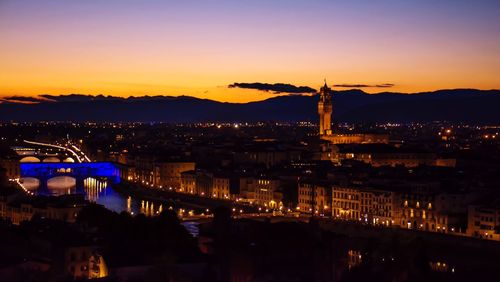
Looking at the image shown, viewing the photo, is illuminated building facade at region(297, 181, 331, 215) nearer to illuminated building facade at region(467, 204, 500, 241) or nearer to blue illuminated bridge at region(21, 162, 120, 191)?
illuminated building facade at region(467, 204, 500, 241)

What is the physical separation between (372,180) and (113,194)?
11.4 m

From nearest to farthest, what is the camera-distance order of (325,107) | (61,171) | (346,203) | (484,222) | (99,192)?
1. (484,222)
2. (346,203)
3. (99,192)
4. (61,171)
5. (325,107)

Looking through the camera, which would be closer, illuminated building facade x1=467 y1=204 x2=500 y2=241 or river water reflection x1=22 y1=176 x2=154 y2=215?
illuminated building facade x1=467 y1=204 x2=500 y2=241

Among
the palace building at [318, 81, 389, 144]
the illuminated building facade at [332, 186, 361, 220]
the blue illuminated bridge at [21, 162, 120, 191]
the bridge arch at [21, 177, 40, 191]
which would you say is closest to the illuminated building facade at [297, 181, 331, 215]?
the illuminated building facade at [332, 186, 361, 220]

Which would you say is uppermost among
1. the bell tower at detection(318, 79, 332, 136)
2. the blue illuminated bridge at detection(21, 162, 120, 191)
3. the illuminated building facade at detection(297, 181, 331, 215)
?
the bell tower at detection(318, 79, 332, 136)

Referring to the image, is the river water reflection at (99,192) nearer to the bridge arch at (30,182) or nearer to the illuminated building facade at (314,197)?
the bridge arch at (30,182)

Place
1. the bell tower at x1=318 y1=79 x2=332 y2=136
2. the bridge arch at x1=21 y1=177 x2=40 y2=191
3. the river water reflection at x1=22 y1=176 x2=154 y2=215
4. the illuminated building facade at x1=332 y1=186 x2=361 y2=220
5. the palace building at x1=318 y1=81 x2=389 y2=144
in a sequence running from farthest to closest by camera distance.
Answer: the bell tower at x1=318 y1=79 x2=332 y2=136 → the palace building at x1=318 y1=81 x2=389 y2=144 → the bridge arch at x1=21 y1=177 x2=40 y2=191 → the river water reflection at x1=22 y1=176 x2=154 y2=215 → the illuminated building facade at x1=332 y1=186 x2=361 y2=220

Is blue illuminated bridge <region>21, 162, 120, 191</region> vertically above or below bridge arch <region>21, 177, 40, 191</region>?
above

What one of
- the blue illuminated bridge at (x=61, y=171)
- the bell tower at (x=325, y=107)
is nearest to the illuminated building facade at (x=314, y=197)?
the blue illuminated bridge at (x=61, y=171)

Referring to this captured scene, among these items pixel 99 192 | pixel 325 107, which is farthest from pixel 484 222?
pixel 325 107

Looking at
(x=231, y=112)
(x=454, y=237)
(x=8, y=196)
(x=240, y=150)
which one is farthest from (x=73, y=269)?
(x=231, y=112)

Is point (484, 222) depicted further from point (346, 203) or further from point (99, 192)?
point (99, 192)

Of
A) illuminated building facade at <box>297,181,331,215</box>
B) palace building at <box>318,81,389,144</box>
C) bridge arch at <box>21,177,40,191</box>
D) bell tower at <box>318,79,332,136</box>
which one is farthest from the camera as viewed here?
bell tower at <box>318,79,332,136</box>

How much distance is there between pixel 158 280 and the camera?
552 inches
